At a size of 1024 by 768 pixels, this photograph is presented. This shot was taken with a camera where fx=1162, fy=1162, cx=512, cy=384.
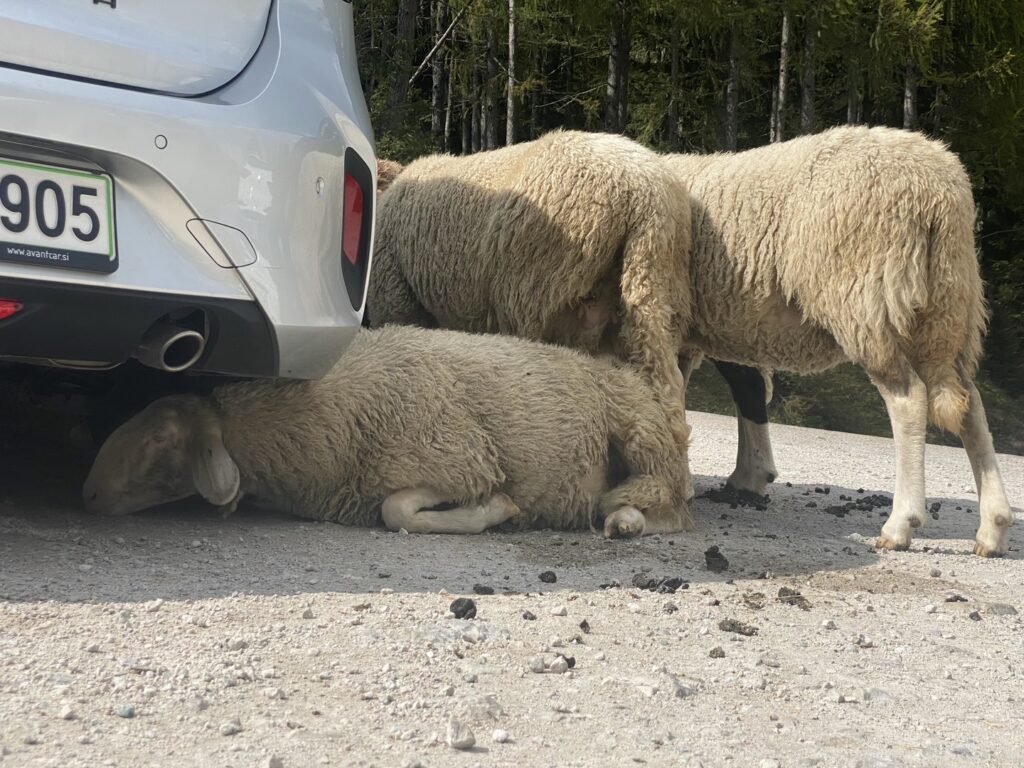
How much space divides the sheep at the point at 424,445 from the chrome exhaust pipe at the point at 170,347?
1.04m

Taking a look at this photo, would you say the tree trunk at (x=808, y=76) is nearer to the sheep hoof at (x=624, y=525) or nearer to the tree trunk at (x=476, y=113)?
the tree trunk at (x=476, y=113)

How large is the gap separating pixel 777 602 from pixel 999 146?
1753 cm

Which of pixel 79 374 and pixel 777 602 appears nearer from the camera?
pixel 777 602

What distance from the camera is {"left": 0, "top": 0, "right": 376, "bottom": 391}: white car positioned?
3.09 metres

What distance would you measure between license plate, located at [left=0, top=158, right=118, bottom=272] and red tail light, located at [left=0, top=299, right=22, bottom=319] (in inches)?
4.5

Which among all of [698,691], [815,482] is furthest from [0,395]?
[815,482]

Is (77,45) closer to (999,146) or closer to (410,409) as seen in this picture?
(410,409)

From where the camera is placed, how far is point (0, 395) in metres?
5.42

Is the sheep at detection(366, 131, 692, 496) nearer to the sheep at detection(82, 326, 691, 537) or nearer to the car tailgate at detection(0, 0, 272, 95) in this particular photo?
the sheep at detection(82, 326, 691, 537)

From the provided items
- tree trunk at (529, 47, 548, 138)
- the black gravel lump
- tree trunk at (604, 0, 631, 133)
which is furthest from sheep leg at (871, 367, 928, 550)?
tree trunk at (529, 47, 548, 138)

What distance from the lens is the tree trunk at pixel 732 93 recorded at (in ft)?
57.5

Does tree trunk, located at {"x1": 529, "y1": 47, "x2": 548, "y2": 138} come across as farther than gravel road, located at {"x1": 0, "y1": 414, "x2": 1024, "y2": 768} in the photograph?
Yes

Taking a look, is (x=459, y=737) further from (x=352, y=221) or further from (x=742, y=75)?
(x=742, y=75)

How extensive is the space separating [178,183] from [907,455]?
3.46m
